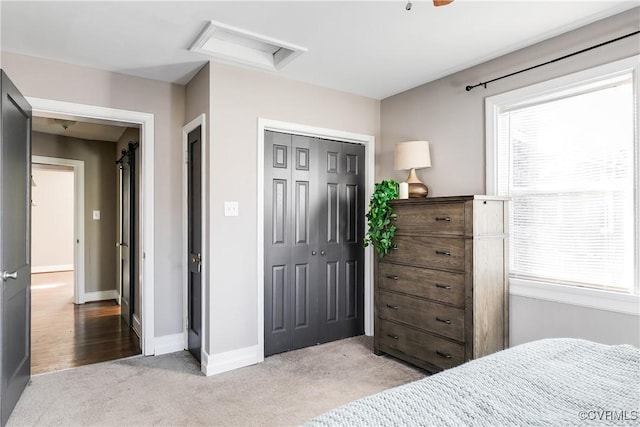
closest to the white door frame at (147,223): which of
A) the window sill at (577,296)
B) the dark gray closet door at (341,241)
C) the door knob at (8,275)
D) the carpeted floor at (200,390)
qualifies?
the carpeted floor at (200,390)

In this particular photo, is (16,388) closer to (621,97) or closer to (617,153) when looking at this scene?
(617,153)

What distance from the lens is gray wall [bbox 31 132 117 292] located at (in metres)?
5.66

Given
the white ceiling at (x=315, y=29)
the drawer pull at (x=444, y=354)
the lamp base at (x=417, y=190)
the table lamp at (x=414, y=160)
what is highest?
the white ceiling at (x=315, y=29)

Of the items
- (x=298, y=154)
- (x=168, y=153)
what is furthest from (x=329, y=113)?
(x=168, y=153)

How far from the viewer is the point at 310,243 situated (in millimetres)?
3660

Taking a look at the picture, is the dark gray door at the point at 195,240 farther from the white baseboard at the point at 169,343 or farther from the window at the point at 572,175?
the window at the point at 572,175

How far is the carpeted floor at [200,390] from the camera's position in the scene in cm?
235

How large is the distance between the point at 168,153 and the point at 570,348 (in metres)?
3.40

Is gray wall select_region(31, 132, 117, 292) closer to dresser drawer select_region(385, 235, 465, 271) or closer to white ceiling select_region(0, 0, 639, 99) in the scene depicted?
white ceiling select_region(0, 0, 639, 99)

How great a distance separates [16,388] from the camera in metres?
2.45

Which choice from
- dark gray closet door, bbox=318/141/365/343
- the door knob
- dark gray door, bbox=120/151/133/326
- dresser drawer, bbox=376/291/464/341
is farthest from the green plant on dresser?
dark gray door, bbox=120/151/133/326

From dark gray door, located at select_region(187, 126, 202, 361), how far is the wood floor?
1.98ft

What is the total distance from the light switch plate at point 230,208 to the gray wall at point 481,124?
5.49 feet

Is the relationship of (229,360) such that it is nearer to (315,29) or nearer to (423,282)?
(423,282)
